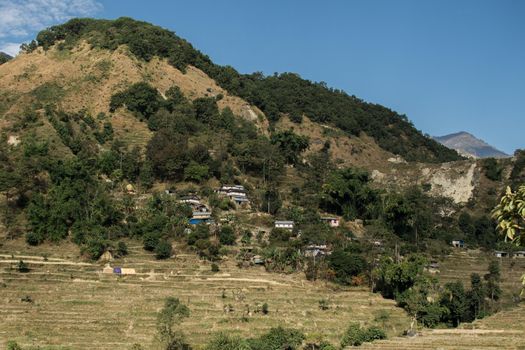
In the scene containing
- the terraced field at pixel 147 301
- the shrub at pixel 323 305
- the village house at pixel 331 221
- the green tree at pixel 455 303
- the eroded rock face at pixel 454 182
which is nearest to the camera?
the terraced field at pixel 147 301

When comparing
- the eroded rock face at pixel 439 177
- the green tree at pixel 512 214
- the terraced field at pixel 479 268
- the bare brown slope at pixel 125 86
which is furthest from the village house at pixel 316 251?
the green tree at pixel 512 214

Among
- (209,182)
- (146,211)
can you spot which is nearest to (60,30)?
(209,182)

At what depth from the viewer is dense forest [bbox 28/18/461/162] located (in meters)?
82.4

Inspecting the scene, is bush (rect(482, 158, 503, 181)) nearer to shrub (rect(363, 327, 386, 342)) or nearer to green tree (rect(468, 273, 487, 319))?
green tree (rect(468, 273, 487, 319))

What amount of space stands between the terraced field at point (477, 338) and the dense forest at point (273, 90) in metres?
52.6

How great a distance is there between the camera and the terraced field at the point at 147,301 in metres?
33.1

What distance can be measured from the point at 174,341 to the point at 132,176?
2845 centimetres

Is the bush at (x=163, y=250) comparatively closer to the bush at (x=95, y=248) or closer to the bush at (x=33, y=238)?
the bush at (x=95, y=248)

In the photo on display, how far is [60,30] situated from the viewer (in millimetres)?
86688

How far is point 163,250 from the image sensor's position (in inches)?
1738

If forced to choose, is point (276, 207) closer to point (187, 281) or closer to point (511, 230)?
point (187, 281)

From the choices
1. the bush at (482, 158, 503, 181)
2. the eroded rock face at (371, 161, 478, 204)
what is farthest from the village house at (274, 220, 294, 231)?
the bush at (482, 158, 503, 181)

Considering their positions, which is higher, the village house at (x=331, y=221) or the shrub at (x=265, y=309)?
the village house at (x=331, y=221)

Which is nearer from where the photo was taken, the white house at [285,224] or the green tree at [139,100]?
the white house at [285,224]
